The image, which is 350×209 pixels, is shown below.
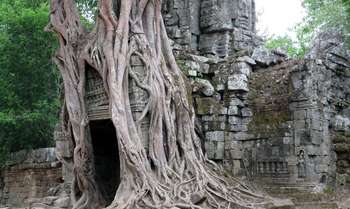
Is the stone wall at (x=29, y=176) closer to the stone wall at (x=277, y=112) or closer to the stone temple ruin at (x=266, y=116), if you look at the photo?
the stone temple ruin at (x=266, y=116)

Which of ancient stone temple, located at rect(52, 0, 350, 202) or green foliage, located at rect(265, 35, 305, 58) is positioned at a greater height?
green foliage, located at rect(265, 35, 305, 58)

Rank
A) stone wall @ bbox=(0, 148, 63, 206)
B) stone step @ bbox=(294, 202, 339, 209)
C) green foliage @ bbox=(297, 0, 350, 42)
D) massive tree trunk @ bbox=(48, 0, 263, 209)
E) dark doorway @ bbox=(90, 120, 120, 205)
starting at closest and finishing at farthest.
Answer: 1. massive tree trunk @ bbox=(48, 0, 263, 209)
2. stone step @ bbox=(294, 202, 339, 209)
3. dark doorway @ bbox=(90, 120, 120, 205)
4. stone wall @ bbox=(0, 148, 63, 206)
5. green foliage @ bbox=(297, 0, 350, 42)

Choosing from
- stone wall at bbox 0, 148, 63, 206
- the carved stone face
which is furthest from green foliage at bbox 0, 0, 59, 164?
the carved stone face

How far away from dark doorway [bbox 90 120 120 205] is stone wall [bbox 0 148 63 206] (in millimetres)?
3058

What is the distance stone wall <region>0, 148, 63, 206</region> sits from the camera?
12430 mm

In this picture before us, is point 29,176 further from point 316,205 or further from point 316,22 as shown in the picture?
point 316,22

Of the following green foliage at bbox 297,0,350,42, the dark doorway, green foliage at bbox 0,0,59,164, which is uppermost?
green foliage at bbox 297,0,350,42

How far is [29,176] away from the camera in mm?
12766

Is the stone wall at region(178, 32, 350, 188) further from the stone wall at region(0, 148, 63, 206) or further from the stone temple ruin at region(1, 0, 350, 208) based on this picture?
the stone wall at region(0, 148, 63, 206)

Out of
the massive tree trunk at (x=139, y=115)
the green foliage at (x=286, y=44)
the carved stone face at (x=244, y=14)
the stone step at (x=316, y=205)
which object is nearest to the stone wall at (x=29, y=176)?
the massive tree trunk at (x=139, y=115)

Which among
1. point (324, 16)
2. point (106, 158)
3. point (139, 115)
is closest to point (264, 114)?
point (139, 115)

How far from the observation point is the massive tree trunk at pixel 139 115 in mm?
7434

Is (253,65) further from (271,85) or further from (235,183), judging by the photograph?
(235,183)

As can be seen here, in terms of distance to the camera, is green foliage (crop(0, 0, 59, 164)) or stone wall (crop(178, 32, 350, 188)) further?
green foliage (crop(0, 0, 59, 164))
